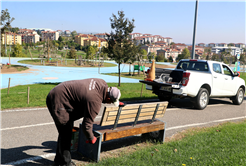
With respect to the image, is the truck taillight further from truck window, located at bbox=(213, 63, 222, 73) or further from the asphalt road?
Result: truck window, located at bbox=(213, 63, 222, 73)

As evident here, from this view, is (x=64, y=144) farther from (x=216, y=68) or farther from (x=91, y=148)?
(x=216, y=68)

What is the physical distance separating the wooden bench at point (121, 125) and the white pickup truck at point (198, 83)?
3.74 metres

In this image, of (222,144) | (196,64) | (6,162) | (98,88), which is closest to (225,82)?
(196,64)

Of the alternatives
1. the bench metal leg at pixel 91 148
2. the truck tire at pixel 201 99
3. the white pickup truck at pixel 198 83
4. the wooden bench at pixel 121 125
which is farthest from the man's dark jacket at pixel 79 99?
the truck tire at pixel 201 99

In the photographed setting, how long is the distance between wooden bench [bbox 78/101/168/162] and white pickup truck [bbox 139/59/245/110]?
374cm

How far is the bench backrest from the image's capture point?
4.22 meters

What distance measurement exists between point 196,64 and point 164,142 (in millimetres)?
5846

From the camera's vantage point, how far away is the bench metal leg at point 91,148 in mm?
4082

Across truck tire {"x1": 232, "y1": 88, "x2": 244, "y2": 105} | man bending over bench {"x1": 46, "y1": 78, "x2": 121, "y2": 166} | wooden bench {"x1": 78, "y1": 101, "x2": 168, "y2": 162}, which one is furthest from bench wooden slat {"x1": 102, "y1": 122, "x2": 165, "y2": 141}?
truck tire {"x1": 232, "y1": 88, "x2": 244, "y2": 105}

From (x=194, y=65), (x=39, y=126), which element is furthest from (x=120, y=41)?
(x=39, y=126)

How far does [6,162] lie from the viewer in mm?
4117

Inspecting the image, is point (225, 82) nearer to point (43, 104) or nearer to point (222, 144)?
point (222, 144)

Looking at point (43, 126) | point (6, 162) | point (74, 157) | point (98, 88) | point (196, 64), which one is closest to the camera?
point (98, 88)

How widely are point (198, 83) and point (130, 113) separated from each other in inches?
208
